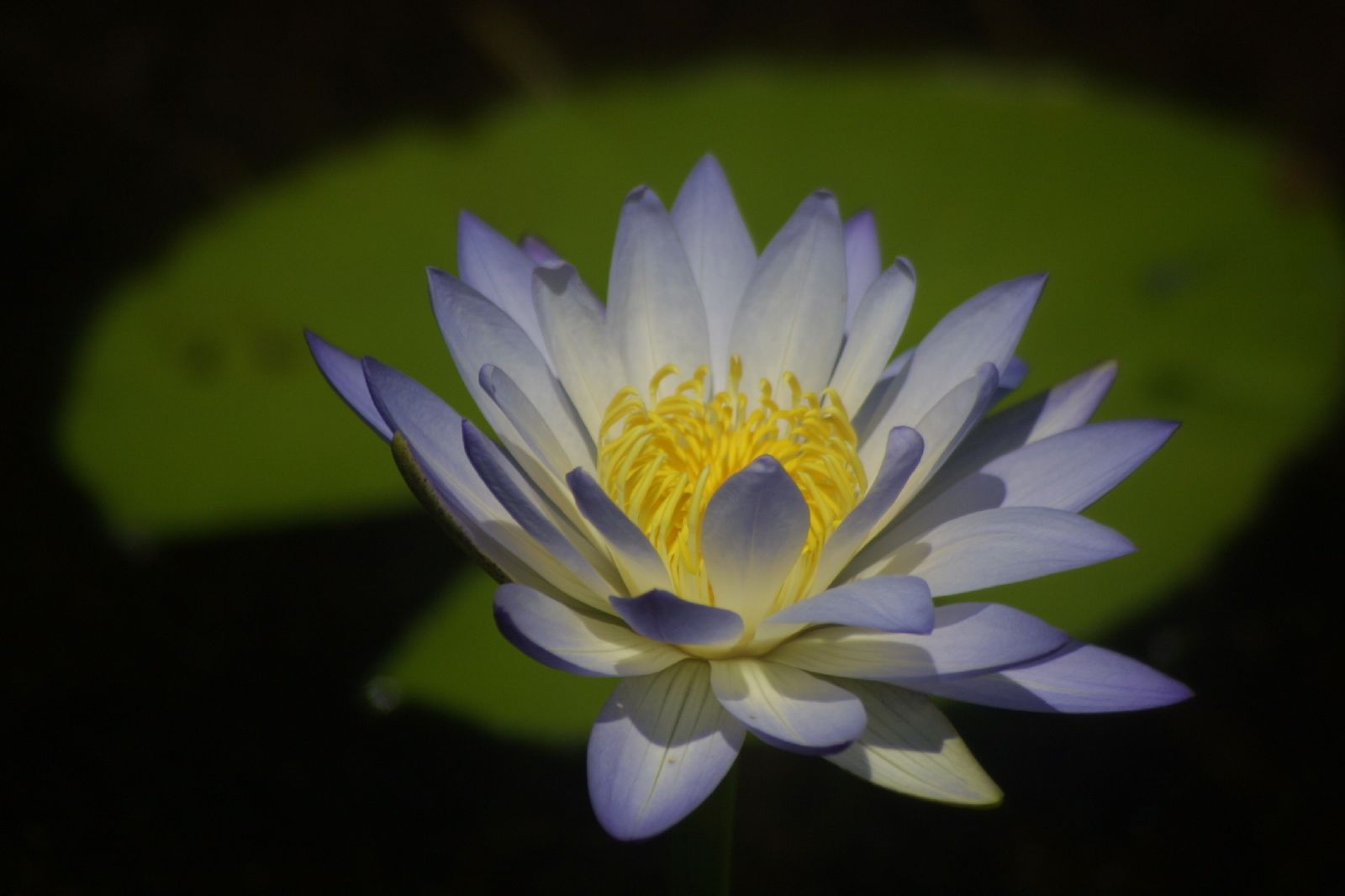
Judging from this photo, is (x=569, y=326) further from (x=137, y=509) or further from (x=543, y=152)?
(x=543, y=152)

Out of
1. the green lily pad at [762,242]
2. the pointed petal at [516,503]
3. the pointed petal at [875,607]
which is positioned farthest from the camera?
the green lily pad at [762,242]

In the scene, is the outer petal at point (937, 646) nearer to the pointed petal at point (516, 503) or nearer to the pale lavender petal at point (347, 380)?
the pointed petal at point (516, 503)

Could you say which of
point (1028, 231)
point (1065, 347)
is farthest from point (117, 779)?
point (1028, 231)

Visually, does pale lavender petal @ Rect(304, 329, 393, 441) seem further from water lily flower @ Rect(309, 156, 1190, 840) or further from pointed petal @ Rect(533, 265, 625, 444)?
pointed petal @ Rect(533, 265, 625, 444)

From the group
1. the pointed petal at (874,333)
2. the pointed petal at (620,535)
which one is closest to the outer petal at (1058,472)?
the pointed petal at (874,333)

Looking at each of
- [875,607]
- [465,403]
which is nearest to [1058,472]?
[875,607]

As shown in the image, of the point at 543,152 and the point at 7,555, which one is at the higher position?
the point at 543,152
